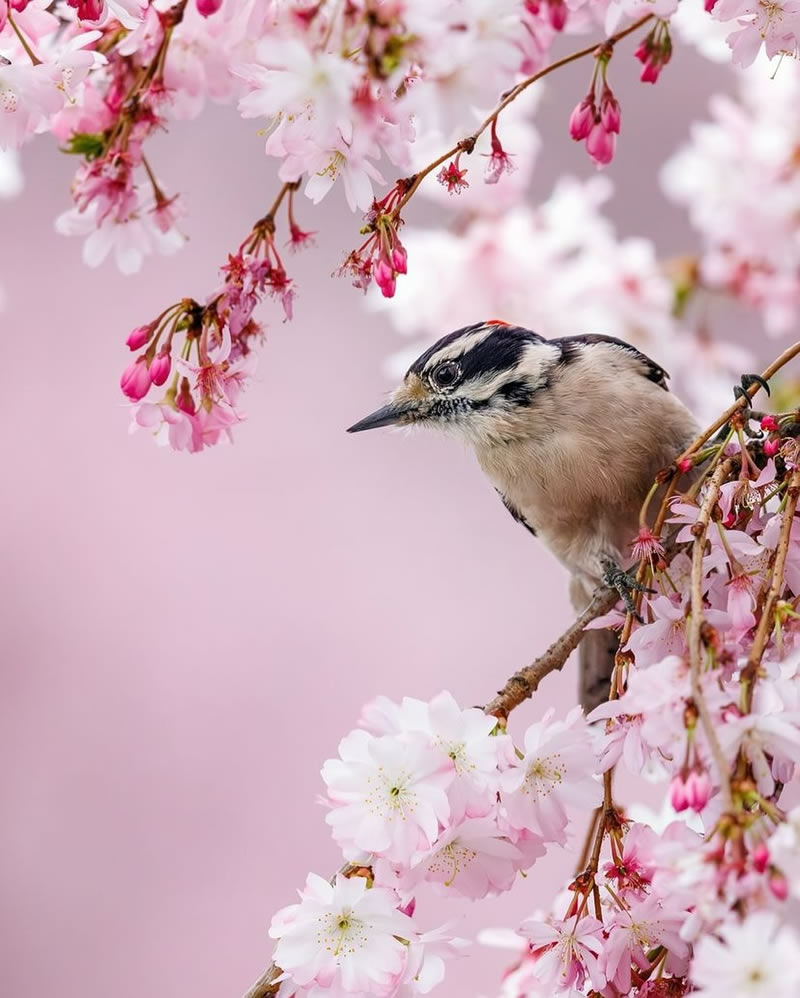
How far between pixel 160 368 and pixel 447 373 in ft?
2.34

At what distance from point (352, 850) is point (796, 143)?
171 cm

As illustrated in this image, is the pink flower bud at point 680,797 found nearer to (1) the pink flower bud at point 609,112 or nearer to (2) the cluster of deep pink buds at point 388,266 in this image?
(2) the cluster of deep pink buds at point 388,266

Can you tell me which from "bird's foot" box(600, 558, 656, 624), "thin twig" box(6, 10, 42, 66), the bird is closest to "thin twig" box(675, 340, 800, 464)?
"bird's foot" box(600, 558, 656, 624)

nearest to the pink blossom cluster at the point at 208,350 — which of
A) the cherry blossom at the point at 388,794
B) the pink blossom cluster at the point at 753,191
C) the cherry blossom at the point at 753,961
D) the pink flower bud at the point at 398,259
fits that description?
the pink flower bud at the point at 398,259

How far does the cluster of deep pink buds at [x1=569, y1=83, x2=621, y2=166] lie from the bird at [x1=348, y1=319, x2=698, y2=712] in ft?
1.91

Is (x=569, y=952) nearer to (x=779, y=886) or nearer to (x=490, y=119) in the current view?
(x=779, y=886)

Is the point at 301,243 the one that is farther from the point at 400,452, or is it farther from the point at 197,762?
the point at 400,452

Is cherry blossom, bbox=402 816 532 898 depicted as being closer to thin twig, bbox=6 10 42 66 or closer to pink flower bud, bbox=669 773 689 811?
pink flower bud, bbox=669 773 689 811

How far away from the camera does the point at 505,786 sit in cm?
109

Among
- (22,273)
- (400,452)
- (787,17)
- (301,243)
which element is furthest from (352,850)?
(22,273)

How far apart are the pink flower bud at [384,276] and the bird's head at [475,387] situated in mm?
668

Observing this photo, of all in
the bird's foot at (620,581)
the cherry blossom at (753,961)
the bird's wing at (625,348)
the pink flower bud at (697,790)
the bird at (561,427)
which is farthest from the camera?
the bird's wing at (625,348)

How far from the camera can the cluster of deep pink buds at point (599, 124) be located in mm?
1209

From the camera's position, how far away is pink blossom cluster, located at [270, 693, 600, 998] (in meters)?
1.05
